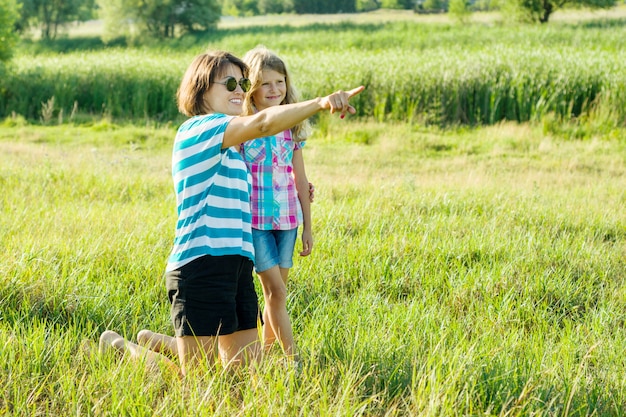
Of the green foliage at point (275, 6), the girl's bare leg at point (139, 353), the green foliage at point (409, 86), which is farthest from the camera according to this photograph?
the green foliage at point (275, 6)

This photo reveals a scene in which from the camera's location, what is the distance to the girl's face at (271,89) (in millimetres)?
3363

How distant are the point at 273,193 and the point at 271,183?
0.05 metres

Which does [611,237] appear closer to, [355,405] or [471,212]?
[471,212]

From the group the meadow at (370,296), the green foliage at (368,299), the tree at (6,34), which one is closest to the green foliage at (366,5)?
the tree at (6,34)

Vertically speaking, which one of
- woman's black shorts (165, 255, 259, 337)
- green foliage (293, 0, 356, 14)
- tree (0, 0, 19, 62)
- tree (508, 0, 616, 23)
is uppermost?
green foliage (293, 0, 356, 14)

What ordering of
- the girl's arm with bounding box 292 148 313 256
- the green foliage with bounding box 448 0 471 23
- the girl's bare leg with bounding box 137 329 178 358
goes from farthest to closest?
the green foliage with bounding box 448 0 471 23, the girl's arm with bounding box 292 148 313 256, the girl's bare leg with bounding box 137 329 178 358

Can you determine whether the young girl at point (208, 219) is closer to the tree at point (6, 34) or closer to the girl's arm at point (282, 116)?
the girl's arm at point (282, 116)

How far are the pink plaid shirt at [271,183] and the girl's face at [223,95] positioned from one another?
0.46 meters

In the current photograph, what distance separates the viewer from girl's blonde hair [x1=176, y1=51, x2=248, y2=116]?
2.82 metres

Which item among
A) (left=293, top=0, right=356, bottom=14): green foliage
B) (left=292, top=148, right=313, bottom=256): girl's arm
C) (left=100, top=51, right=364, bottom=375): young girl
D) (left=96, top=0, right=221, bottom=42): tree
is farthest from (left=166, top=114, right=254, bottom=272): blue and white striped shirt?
(left=293, top=0, right=356, bottom=14): green foliage

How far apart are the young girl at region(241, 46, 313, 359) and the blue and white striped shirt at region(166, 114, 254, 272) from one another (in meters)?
0.45

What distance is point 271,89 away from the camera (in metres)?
3.39

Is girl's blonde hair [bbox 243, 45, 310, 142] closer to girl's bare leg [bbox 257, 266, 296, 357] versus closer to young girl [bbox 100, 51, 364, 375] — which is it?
young girl [bbox 100, 51, 364, 375]

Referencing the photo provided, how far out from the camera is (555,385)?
2.77m
